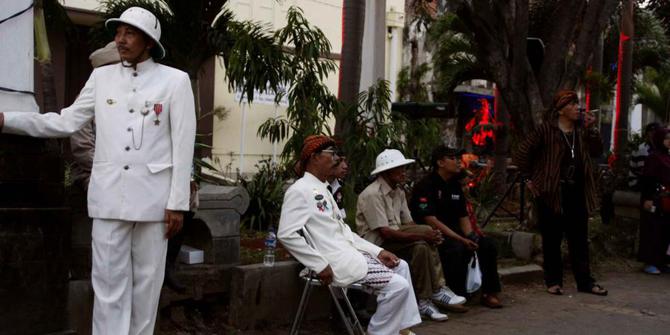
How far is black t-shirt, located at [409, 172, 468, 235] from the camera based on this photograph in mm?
6812

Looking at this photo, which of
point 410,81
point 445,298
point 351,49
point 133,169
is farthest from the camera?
point 410,81

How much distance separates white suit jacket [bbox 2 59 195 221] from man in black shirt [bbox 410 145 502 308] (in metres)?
3.12

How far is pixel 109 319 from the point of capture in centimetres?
401

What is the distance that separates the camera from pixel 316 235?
518 cm

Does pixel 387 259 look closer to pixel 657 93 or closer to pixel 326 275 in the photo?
pixel 326 275

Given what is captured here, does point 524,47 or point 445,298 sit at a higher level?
point 524,47

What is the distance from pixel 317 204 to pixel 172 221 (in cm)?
133

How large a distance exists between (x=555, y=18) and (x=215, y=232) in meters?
6.00

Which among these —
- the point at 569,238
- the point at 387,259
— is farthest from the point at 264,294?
the point at 569,238

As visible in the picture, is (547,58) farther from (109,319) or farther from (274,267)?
(109,319)

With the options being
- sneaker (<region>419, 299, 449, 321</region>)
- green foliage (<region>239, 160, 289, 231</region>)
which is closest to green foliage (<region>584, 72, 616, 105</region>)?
green foliage (<region>239, 160, 289, 231</region>)

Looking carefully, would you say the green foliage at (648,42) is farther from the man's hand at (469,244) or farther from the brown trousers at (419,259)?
the brown trousers at (419,259)

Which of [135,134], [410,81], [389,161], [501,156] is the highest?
[410,81]

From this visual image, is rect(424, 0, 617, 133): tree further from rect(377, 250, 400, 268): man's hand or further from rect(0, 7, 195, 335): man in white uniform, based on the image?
rect(0, 7, 195, 335): man in white uniform
